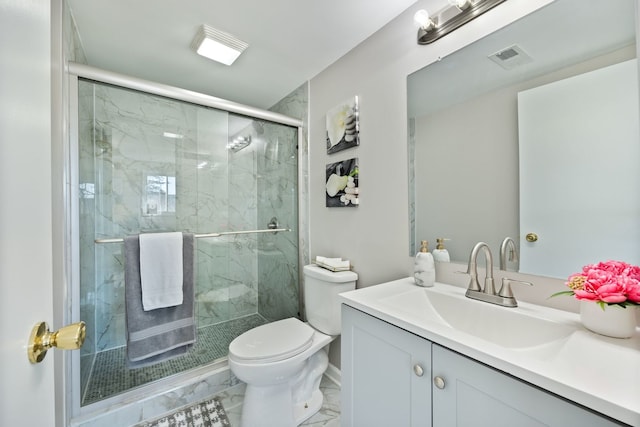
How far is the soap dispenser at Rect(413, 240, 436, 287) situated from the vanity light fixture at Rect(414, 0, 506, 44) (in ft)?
3.23

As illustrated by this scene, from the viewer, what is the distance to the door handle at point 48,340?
41cm

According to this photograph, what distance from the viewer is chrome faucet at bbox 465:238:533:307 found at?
0.94 m

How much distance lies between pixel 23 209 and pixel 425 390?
0.99 m

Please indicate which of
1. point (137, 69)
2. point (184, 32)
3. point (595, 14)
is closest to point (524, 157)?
point (595, 14)

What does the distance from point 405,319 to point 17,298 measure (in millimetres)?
861

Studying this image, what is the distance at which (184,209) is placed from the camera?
198 cm

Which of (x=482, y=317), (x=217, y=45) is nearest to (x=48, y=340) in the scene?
(x=482, y=317)

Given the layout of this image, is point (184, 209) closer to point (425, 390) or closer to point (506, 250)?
point (425, 390)

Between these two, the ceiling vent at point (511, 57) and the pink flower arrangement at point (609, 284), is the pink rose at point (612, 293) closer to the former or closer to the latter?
the pink flower arrangement at point (609, 284)

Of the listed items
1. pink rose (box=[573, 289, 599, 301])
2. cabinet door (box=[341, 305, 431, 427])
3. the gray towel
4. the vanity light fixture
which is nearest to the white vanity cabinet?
cabinet door (box=[341, 305, 431, 427])

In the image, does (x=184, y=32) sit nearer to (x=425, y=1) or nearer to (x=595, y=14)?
(x=425, y=1)

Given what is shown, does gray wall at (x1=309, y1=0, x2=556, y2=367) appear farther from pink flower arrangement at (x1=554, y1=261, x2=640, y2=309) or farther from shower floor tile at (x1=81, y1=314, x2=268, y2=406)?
shower floor tile at (x1=81, y1=314, x2=268, y2=406)

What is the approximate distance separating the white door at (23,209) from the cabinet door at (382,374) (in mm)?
840

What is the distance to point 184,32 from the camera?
1551mm
